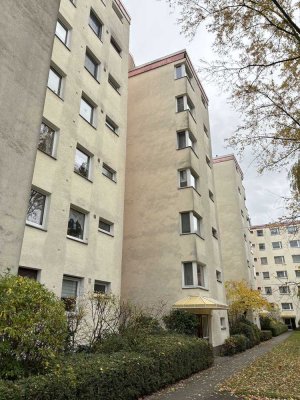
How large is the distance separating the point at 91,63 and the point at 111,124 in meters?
3.65

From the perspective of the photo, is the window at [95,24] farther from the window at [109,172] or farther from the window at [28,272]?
the window at [28,272]

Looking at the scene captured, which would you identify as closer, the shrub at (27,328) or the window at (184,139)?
the shrub at (27,328)

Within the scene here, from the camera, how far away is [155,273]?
20219 mm

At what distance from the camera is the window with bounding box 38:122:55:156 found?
44.1 ft

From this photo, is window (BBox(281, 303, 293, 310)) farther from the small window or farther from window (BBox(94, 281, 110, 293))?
window (BBox(94, 281, 110, 293))

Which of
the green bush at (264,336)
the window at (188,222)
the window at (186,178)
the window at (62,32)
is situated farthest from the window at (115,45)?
the green bush at (264,336)

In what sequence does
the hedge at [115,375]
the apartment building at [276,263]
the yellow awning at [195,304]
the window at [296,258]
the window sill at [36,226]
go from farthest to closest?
1. the window at [296,258]
2. the apartment building at [276,263]
3. the yellow awning at [195,304]
4. the window sill at [36,226]
5. the hedge at [115,375]

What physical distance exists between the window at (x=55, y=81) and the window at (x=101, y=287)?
9.37m

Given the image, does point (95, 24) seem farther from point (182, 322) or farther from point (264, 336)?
point (264, 336)

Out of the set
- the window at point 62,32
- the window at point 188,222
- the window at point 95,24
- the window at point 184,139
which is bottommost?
the window at point 188,222

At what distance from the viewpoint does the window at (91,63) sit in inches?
705

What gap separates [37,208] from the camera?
12.6m

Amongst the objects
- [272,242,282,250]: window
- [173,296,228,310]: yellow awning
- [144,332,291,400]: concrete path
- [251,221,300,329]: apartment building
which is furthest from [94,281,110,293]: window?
[272,242,282,250]: window

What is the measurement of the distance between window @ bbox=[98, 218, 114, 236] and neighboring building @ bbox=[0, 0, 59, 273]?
7522 millimetres
